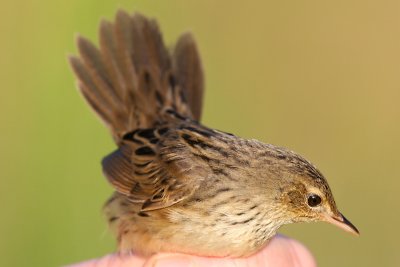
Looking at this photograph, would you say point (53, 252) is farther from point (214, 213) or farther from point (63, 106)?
point (214, 213)

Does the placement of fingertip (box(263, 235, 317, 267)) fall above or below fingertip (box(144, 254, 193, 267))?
above

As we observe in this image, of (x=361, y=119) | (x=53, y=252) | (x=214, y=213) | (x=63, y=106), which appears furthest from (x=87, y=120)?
(x=214, y=213)

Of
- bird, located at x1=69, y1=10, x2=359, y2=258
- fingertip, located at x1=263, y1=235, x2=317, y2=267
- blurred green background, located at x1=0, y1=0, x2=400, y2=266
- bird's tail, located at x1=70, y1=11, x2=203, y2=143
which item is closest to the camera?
fingertip, located at x1=263, y1=235, x2=317, y2=267

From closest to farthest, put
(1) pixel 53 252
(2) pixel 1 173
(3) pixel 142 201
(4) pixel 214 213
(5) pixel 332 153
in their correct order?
(4) pixel 214 213 → (3) pixel 142 201 → (1) pixel 53 252 → (2) pixel 1 173 → (5) pixel 332 153

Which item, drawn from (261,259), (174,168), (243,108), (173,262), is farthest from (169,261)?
(243,108)

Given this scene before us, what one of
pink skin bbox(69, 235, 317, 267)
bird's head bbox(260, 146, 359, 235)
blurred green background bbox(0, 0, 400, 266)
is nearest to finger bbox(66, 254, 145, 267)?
pink skin bbox(69, 235, 317, 267)

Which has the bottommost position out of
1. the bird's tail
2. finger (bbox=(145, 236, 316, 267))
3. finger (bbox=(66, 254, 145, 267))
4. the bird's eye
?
finger (bbox=(66, 254, 145, 267))

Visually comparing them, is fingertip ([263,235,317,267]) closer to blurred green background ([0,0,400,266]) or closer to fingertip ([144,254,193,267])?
Answer: fingertip ([144,254,193,267])
